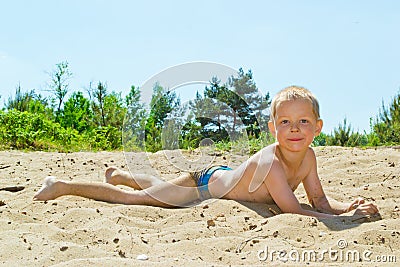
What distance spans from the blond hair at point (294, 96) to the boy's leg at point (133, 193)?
3.41 ft

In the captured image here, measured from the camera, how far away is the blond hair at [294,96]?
3.40 m

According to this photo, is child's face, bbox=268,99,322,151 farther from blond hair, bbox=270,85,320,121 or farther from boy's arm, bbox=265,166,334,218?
boy's arm, bbox=265,166,334,218

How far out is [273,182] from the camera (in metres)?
3.42

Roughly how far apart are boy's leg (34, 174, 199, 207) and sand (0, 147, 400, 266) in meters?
0.11

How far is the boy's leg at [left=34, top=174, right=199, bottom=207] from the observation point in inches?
156

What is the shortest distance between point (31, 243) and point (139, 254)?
664 mm

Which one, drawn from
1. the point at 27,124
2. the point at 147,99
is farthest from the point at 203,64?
the point at 27,124

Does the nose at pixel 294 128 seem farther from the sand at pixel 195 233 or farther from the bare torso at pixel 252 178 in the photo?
the sand at pixel 195 233

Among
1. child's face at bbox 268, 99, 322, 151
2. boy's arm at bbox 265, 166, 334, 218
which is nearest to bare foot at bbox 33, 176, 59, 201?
boy's arm at bbox 265, 166, 334, 218

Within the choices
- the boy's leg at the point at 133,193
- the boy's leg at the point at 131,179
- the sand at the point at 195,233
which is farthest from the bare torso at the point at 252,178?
the boy's leg at the point at 131,179

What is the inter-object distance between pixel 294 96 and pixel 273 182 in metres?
0.64

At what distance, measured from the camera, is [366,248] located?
2482mm

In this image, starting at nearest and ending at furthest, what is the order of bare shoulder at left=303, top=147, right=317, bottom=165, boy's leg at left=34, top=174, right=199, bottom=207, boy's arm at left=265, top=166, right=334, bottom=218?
1. boy's arm at left=265, top=166, right=334, bottom=218
2. bare shoulder at left=303, top=147, right=317, bottom=165
3. boy's leg at left=34, top=174, right=199, bottom=207

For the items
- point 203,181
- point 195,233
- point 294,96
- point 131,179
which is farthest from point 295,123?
point 131,179
